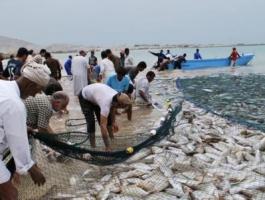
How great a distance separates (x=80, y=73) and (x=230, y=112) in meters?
4.99

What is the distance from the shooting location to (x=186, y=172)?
696 cm

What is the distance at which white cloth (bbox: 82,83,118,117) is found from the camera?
271 inches

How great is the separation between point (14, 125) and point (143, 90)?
973cm

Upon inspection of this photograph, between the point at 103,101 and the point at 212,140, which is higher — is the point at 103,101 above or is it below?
above

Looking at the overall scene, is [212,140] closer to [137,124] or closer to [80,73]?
[137,124]

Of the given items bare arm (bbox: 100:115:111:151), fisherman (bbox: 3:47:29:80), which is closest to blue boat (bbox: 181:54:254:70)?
fisherman (bbox: 3:47:29:80)

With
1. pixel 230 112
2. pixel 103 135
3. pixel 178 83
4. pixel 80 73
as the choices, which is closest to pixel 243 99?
pixel 230 112

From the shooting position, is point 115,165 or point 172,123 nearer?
point 115,165

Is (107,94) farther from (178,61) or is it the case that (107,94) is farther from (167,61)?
(178,61)

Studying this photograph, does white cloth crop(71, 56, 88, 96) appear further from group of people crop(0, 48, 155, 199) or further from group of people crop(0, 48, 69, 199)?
group of people crop(0, 48, 69, 199)

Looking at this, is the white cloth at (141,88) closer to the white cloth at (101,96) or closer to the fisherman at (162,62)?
the white cloth at (101,96)

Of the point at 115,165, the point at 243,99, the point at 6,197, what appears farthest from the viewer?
the point at 243,99

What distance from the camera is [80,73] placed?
1137 cm

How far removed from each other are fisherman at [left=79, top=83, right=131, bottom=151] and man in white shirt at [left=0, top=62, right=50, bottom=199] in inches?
114
